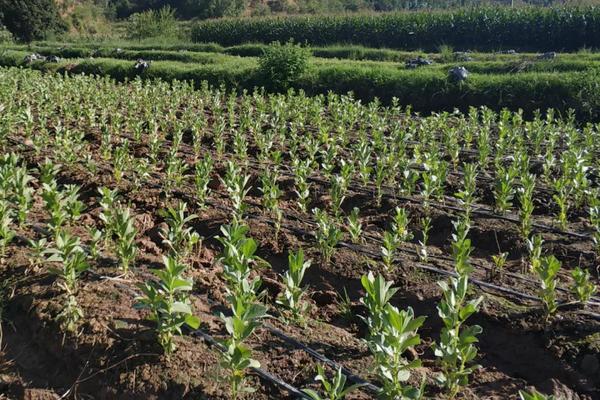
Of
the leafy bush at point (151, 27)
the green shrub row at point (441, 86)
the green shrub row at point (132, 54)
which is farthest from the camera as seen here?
the leafy bush at point (151, 27)

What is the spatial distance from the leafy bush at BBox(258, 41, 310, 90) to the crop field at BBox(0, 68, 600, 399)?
882cm

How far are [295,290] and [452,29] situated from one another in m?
25.8

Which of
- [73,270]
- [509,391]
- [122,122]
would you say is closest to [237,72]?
[122,122]

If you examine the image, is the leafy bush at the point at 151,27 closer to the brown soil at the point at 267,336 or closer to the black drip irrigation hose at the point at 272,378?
the brown soil at the point at 267,336

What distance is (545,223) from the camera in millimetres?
5297

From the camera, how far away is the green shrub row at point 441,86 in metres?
11.7

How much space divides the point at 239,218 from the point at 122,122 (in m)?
5.84

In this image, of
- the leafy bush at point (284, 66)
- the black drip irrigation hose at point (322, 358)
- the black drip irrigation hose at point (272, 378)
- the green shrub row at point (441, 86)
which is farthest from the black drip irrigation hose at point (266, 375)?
the leafy bush at point (284, 66)

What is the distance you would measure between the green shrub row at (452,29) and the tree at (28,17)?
11.7 m

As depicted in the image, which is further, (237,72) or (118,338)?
(237,72)

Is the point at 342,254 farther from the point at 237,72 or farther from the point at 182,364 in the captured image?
the point at 237,72

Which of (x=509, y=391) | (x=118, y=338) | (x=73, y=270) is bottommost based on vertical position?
(x=509, y=391)

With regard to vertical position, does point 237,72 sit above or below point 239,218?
above

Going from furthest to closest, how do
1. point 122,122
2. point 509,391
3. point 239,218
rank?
1. point 122,122
2. point 239,218
3. point 509,391
